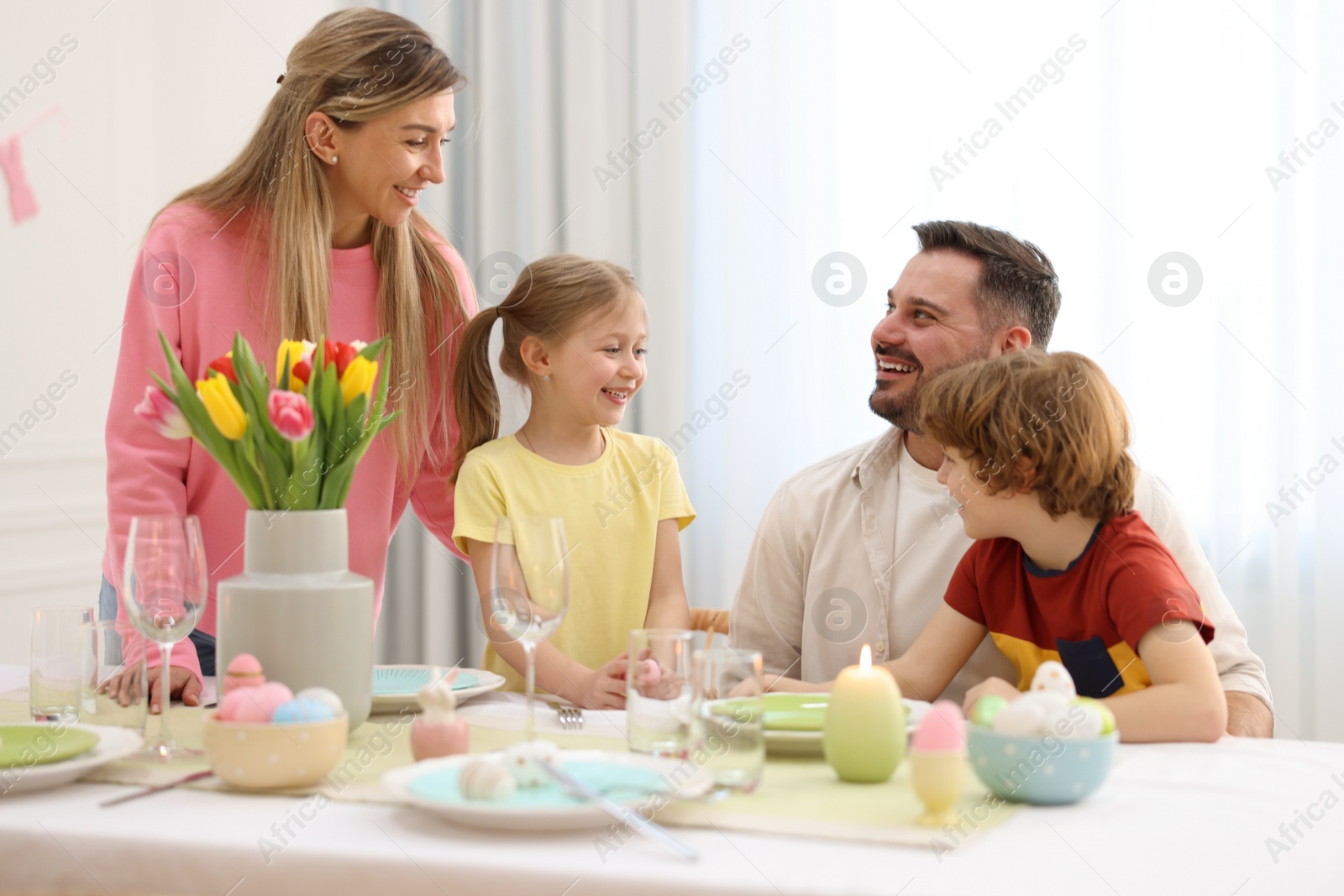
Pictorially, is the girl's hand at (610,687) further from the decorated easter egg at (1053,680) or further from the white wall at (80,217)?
the white wall at (80,217)

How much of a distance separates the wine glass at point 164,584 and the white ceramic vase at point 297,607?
3cm

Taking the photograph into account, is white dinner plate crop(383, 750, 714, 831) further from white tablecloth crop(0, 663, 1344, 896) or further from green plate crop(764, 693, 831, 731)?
green plate crop(764, 693, 831, 731)

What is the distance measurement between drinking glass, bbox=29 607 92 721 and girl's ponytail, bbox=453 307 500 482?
28.4 inches

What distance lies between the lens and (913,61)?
3.17 meters

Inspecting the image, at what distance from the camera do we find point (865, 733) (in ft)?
3.37

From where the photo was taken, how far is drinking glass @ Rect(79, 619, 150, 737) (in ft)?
3.95

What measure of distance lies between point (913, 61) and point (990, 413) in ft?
6.50

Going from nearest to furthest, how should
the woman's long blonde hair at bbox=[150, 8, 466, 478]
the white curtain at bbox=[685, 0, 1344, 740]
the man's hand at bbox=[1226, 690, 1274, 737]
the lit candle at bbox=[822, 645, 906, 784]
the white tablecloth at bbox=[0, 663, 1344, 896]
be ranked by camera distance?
the white tablecloth at bbox=[0, 663, 1344, 896], the lit candle at bbox=[822, 645, 906, 784], the man's hand at bbox=[1226, 690, 1274, 737], the woman's long blonde hair at bbox=[150, 8, 466, 478], the white curtain at bbox=[685, 0, 1344, 740]

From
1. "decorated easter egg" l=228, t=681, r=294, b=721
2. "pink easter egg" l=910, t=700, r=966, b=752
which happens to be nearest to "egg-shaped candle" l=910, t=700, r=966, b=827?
"pink easter egg" l=910, t=700, r=966, b=752

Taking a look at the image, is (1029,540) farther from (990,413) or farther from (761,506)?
(761,506)

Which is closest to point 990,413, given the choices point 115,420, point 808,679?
point 808,679

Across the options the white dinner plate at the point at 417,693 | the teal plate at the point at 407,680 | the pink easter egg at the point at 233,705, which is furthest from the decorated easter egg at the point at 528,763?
the teal plate at the point at 407,680

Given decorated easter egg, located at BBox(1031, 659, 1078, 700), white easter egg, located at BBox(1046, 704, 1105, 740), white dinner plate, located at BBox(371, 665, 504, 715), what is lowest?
white dinner plate, located at BBox(371, 665, 504, 715)

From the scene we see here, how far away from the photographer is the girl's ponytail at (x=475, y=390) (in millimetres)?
1869
